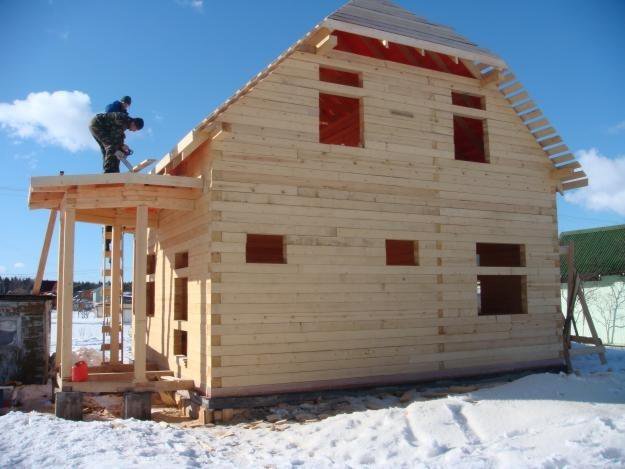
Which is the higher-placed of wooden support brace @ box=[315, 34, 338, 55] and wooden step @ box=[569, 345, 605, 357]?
wooden support brace @ box=[315, 34, 338, 55]

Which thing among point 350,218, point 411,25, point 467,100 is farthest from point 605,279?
point 350,218

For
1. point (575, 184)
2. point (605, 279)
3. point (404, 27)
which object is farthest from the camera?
point (605, 279)

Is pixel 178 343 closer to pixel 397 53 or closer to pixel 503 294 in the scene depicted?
pixel 397 53

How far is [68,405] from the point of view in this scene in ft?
30.6

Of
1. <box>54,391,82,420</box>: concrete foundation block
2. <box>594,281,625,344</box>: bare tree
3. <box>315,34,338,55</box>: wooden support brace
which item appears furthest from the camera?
<box>594,281,625,344</box>: bare tree

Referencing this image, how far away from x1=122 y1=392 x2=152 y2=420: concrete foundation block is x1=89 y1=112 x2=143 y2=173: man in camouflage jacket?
4466mm

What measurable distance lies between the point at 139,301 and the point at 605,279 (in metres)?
19.1

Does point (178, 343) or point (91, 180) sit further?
point (178, 343)

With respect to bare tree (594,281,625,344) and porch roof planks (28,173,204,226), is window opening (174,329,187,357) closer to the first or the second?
porch roof planks (28,173,204,226)

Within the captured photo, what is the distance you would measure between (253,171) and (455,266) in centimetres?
473

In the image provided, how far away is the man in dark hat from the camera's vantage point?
11812mm

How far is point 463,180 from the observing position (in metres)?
12.2

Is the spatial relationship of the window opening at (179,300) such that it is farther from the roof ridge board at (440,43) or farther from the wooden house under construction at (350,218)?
the roof ridge board at (440,43)

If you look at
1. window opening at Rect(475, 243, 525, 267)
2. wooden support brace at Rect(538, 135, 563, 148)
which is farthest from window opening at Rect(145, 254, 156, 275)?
wooden support brace at Rect(538, 135, 563, 148)
